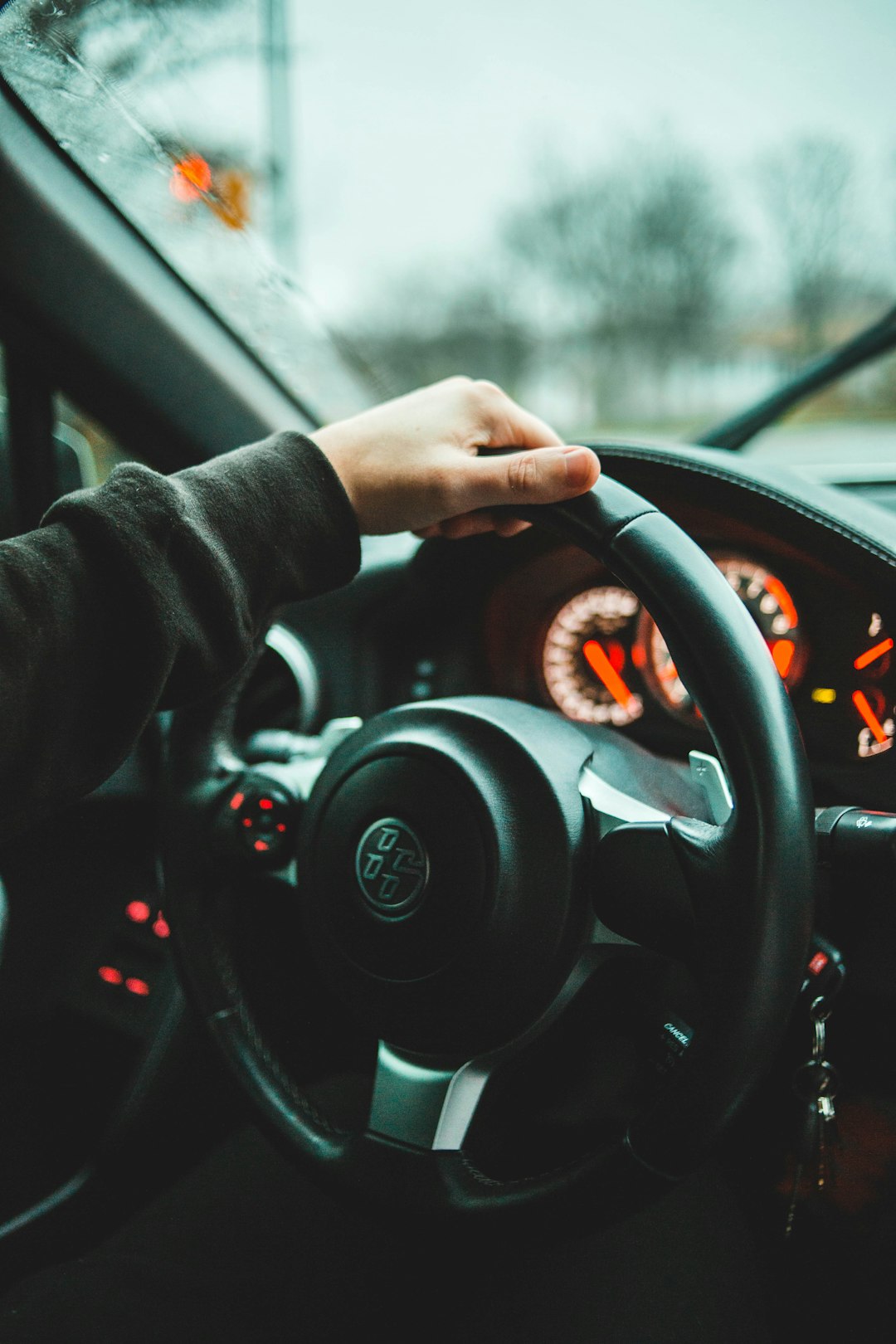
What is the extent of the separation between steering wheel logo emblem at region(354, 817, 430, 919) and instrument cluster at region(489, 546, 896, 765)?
0.34 m

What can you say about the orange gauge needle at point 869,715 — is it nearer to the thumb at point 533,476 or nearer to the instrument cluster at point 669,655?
the instrument cluster at point 669,655

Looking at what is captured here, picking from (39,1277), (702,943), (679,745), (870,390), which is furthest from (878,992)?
(39,1277)

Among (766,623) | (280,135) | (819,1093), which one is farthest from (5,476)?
(819,1093)

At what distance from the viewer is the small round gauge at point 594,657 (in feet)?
4.56

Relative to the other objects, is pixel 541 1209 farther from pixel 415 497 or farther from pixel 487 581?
pixel 487 581

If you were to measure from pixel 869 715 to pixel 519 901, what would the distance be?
507 mm

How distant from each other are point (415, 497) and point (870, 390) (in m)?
0.86

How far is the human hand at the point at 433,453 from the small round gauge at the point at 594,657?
442 millimetres

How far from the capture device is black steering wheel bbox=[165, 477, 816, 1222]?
2.45 feet

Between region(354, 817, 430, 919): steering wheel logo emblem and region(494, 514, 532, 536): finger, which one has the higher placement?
region(494, 514, 532, 536): finger

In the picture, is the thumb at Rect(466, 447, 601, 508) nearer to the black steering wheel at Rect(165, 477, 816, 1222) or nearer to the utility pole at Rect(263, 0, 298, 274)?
the black steering wheel at Rect(165, 477, 816, 1222)

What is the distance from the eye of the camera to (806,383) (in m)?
1.41

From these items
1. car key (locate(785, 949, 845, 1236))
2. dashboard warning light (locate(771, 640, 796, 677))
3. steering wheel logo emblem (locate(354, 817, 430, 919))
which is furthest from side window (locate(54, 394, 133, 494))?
car key (locate(785, 949, 845, 1236))

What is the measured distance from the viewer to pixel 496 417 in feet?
3.13
